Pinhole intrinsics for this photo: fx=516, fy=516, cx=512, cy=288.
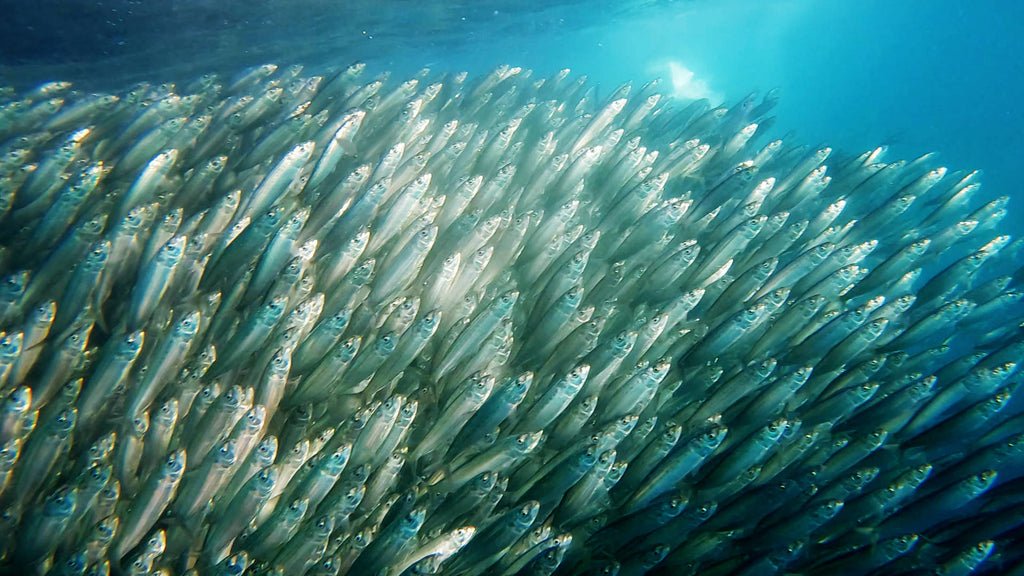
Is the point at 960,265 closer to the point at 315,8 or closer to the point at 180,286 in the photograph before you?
the point at 180,286

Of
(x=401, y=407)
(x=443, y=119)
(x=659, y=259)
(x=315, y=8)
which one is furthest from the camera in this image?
(x=315, y=8)

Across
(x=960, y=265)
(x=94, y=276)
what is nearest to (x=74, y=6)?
(x=94, y=276)

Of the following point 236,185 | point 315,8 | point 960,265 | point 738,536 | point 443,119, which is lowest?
point 738,536

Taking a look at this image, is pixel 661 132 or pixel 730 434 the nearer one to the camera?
pixel 730 434

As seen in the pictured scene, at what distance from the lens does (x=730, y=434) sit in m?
3.71

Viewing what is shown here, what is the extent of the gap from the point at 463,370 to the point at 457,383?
0.31 ft

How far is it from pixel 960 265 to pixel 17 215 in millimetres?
8841

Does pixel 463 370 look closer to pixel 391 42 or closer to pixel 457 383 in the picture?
pixel 457 383

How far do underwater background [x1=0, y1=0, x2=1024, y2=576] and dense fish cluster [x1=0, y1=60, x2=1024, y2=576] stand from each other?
0.02 m

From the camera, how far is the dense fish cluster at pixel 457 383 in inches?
112

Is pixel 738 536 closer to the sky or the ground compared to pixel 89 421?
closer to the sky

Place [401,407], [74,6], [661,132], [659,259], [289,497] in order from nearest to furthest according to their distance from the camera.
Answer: [289,497] < [401,407] < [659,259] < [661,132] < [74,6]

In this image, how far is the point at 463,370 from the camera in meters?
3.50

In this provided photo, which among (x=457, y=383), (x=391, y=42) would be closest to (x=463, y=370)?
(x=457, y=383)
